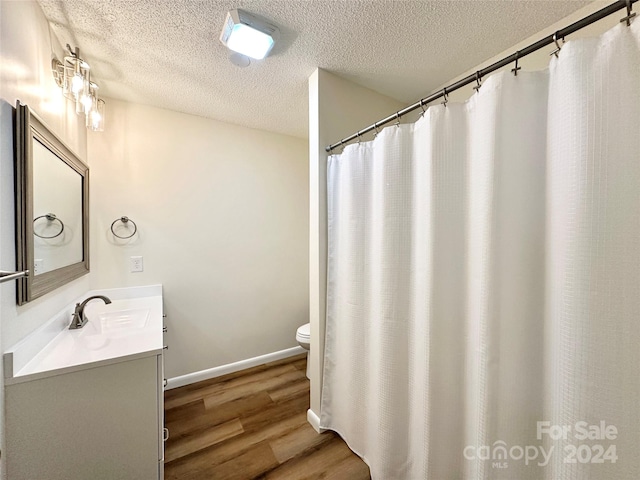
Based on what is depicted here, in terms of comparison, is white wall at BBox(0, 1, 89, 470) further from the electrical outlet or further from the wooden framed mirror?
the electrical outlet

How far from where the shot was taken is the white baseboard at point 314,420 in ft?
5.23

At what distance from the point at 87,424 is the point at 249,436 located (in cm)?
95

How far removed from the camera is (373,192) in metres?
1.30

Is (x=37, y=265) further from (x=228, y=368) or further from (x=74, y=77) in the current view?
(x=228, y=368)

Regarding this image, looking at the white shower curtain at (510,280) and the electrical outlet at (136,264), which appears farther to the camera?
the electrical outlet at (136,264)

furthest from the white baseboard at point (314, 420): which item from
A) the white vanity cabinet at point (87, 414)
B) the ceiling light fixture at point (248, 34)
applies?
the ceiling light fixture at point (248, 34)

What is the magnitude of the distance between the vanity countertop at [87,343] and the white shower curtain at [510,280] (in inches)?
45.1

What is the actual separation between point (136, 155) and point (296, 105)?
1.38 m

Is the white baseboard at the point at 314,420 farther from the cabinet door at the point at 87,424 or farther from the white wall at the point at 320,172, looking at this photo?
the cabinet door at the point at 87,424

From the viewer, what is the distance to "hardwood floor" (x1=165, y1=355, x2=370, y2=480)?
1339 millimetres

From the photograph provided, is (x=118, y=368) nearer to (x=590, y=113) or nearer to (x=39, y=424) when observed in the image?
(x=39, y=424)

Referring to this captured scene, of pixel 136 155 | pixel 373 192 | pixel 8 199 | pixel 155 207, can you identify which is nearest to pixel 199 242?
pixel 155 207

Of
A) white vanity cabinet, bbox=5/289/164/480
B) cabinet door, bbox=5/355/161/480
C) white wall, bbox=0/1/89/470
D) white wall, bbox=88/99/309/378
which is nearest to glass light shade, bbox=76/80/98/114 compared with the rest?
white wall, bbox=0/1/89/470

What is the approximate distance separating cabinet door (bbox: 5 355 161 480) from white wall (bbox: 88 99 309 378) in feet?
3.78
